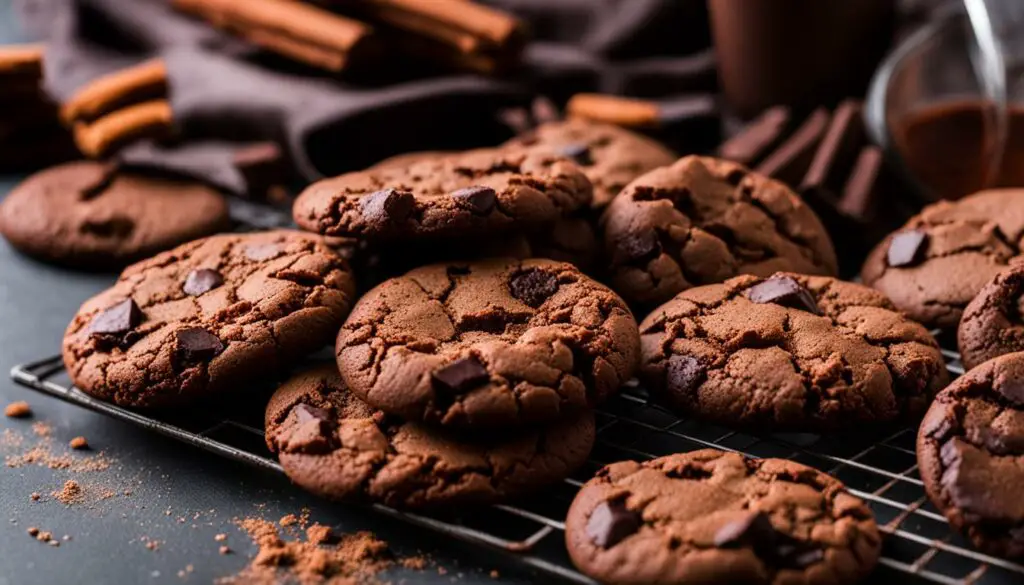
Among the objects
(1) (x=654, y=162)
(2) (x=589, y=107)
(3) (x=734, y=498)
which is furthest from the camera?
(2) (x=589, y=107)

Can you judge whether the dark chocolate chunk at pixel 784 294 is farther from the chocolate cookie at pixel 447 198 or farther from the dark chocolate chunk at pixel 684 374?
the chocolate cookie at pixel 447 198

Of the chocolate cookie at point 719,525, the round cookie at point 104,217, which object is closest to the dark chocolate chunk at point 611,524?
the chocolate cookie at point 719,525

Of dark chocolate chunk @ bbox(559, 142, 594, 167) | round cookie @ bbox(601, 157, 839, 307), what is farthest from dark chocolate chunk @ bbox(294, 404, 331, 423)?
dark chocolate chunk @ bbox(559, 142, 594, 167)

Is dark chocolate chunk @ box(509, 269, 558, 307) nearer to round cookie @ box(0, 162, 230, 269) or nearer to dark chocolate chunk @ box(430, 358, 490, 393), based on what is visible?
dark chocolate chunk @ box(430, 358, 490, 393)

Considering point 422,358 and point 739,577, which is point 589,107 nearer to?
point 422,358

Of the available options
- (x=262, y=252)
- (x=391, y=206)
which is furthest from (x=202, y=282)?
(x=391, y=206)

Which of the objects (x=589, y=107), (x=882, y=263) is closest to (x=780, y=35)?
(x=589, y=107)

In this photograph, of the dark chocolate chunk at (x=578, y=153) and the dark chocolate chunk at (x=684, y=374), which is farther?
the dark chocolate chunk at (x=578, y=153)
